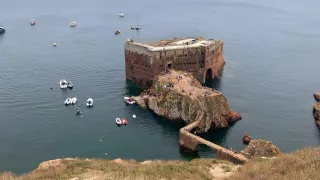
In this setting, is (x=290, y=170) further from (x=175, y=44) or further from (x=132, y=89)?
(x=175, y=44)

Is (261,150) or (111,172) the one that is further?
(261,150)

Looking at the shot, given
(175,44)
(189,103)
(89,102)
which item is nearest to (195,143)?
(189,103)

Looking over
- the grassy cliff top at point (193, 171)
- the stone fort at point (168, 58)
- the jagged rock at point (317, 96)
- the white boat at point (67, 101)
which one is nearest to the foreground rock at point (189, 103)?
the stone fort at point (168, 58)

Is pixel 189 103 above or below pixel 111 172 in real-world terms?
below

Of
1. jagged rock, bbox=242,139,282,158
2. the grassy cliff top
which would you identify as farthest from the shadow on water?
the grassy cliff top

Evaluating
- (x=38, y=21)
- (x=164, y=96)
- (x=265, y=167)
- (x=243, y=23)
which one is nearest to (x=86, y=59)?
(x=164, y=96)

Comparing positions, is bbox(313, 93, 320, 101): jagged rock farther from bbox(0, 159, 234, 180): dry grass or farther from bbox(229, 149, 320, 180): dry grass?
bbox(0, 159, 234, 180): dry grass
